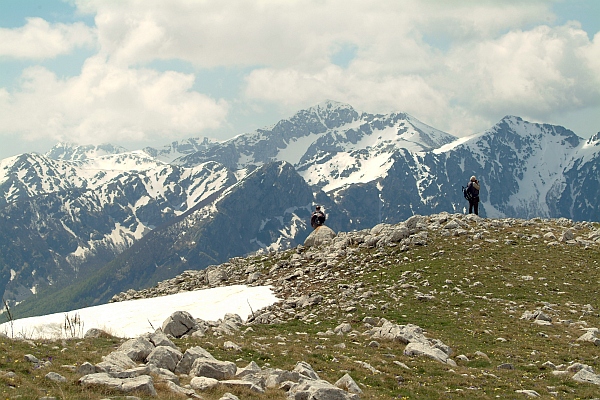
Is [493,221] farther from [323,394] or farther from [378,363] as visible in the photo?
[323,394]

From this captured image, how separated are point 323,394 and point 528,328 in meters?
18.5

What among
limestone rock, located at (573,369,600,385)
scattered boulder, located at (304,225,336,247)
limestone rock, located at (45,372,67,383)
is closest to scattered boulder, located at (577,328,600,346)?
limestone rock, located at (573,369,600,385)

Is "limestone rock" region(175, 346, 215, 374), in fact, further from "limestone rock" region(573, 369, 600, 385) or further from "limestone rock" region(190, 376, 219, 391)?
"limestone rock" region(573, 369, 600, 385)

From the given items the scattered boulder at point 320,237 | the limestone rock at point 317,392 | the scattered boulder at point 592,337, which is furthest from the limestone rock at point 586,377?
the scattered boulder at point 320,237

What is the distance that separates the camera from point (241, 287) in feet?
147

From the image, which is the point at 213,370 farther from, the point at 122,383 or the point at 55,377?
the point at 55,377

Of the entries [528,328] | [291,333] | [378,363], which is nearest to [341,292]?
[291,333]

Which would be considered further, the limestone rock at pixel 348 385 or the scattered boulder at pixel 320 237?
the scattered boulder at pixel 320 237

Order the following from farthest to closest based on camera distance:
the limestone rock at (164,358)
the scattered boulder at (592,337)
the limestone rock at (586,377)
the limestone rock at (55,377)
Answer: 1. the scattered boulder at (592,337)
2. the limestone rock at (586,377)
3. the limestone rock at (164,358)
4. the limestone rock at (55,377)

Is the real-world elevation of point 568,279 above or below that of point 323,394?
below

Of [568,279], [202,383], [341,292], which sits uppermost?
[202,383]

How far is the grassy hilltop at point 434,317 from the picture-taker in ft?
63.8

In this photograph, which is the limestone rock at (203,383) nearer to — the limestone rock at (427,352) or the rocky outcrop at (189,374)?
the rocky outcrop at (189,374)

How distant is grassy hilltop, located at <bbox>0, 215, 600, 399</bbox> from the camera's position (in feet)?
63.8
